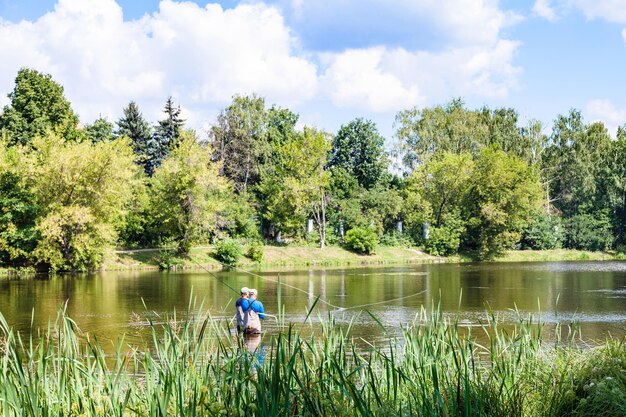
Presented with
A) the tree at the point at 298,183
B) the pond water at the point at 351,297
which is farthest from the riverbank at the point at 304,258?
the pond water at the point at 351,297

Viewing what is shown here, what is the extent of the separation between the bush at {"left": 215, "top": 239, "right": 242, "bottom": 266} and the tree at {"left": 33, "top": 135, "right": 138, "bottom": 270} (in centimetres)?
816

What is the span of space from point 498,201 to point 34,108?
3862 centimetres

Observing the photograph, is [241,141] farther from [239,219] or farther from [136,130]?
[136,130]

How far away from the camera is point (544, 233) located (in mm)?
60969

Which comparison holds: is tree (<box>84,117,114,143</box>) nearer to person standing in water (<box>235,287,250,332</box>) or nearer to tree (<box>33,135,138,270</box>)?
tree (<box>33,135,138,270</box>)

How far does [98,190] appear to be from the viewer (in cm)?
4022

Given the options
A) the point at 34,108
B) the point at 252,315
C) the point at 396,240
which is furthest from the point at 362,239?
the point at 252,315

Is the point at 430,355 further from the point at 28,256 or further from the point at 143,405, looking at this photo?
the point at 28,256

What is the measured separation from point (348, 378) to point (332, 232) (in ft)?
172

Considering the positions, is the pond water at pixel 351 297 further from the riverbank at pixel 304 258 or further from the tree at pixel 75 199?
the riverbank at pixel 304 258

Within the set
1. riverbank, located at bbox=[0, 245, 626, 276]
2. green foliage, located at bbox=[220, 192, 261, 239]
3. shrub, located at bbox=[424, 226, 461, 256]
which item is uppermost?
green foliage, located at bbox=[220, 192, 261, 239]

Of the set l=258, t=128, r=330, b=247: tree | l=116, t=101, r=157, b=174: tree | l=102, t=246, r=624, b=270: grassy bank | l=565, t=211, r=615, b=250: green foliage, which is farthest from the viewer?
l=116, t=101, r=157, b=174: tree

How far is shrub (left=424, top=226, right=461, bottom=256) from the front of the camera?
57.1 m

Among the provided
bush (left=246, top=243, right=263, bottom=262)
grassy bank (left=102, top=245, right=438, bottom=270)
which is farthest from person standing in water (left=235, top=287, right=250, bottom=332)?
bush (left=246, top=243, right=263, bottom=262)
